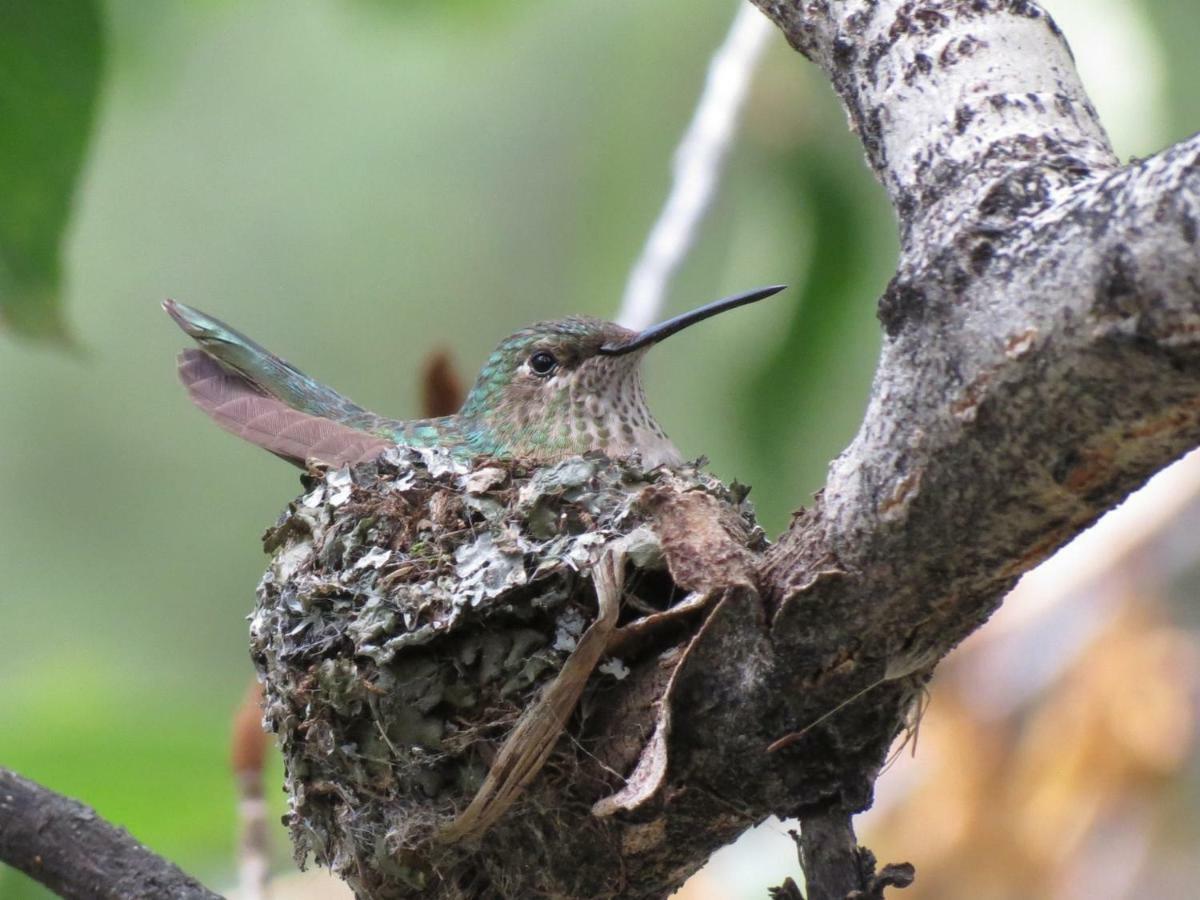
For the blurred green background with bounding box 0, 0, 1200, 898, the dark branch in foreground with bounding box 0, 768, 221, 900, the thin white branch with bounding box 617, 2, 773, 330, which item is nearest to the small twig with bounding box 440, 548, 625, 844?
the dark branch in foreground with bounding box 0, 768, 221, 900

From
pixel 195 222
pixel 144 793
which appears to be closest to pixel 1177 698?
pixel 144 793

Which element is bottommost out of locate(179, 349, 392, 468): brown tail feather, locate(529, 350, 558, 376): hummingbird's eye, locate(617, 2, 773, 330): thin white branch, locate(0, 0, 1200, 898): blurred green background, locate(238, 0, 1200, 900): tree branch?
locate(238, 0, 1200, 900): tree branch

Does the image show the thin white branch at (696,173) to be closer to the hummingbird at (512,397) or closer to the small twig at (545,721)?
the hummingbird at (512,397)

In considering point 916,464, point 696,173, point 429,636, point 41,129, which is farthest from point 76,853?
point 696,173

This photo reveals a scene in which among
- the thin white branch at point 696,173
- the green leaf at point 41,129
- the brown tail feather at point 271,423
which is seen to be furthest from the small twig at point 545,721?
the thin white branch at point 696,173

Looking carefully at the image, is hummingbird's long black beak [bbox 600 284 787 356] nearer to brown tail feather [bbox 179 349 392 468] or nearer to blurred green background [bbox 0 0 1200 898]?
brown tail feather [bbox 179 349 392 468]

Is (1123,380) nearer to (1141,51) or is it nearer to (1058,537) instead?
(1058,537)
